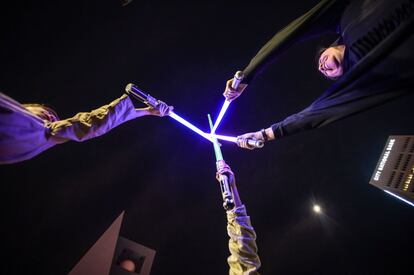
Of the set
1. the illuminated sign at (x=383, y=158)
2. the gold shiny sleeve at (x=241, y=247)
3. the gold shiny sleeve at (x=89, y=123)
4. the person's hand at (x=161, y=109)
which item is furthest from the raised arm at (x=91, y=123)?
the illuminated sign at (x=383, y=158)

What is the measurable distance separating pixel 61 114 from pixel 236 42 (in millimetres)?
2612

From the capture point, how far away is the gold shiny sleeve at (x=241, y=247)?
5.61ft

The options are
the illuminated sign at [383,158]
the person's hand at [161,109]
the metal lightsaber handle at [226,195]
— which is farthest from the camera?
the illuminated sign at [383,158]

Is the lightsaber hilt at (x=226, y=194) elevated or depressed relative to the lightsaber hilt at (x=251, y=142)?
depressed

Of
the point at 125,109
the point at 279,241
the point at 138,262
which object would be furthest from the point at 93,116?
the point at 279,241

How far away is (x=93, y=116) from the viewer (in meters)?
1.88

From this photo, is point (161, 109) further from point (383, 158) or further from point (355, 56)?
point (383, 158)

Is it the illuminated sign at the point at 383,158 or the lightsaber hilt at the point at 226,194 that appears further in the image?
the illuminated sign at the point at 383,158

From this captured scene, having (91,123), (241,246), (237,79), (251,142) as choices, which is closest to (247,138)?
(251,142)

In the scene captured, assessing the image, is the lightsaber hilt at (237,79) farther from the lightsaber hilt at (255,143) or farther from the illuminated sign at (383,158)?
the illuminated sign at (383,158)

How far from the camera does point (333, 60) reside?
6.31 ft

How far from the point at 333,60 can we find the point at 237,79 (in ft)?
2.98

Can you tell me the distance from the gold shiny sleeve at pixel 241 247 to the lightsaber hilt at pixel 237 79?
1211 mm

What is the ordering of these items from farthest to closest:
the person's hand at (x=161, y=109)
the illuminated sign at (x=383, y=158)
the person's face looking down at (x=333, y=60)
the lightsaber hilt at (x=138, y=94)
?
the illuminated sign at (x=383, y=158), the person's hand at (x=161, y=109), the lightsaber hilt at (x=138, y=94), the person's face looking down at (x=333, y=60)
